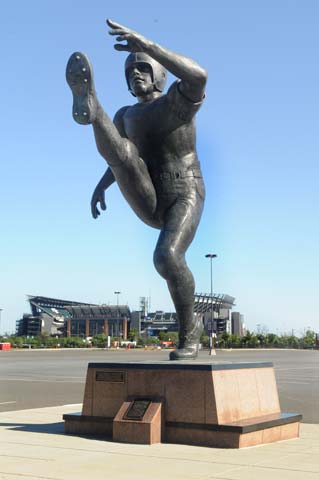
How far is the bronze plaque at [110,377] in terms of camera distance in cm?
661

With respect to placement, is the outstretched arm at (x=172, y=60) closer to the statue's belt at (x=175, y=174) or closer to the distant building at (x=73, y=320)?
the statue's belt at (x=175, y=174)

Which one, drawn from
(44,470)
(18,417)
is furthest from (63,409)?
(44,470)

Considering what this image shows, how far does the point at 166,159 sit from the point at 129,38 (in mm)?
1465

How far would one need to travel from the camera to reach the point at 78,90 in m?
6.31

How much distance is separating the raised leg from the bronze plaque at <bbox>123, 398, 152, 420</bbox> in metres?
0.84

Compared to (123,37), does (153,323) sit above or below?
below

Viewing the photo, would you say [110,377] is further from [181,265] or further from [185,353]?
[181,265]

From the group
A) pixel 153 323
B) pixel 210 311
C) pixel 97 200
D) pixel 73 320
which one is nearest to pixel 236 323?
pixel 153 323

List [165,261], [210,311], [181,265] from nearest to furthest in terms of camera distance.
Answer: [165,261] → [181,265] → [210,311]

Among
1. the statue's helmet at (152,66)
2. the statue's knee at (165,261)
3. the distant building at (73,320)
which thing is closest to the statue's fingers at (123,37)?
the statue's helmet at (152,66)

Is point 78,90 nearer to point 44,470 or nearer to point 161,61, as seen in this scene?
point 161,61

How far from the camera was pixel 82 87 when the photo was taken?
6.28 meters

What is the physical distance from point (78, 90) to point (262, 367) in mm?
3419

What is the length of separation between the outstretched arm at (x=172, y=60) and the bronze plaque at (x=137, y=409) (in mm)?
3127
